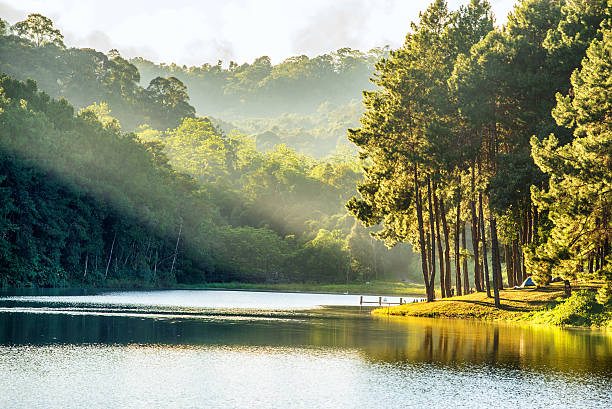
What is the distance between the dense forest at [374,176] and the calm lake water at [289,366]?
42.2 feet

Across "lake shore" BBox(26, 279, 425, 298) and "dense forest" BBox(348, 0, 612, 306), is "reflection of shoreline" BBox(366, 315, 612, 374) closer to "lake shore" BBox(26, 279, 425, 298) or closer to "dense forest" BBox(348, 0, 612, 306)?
"dense forest" BBox(348, 0, 612, 306)

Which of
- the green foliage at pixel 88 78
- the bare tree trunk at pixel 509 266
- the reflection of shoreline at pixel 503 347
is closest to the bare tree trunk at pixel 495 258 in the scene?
the reflection of shoreline at pixel 503 347

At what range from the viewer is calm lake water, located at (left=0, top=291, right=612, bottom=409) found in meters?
18.5

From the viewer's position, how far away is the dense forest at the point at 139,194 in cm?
8581

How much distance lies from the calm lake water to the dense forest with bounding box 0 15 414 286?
47251 mm

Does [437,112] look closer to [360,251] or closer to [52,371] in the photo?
[52,371]

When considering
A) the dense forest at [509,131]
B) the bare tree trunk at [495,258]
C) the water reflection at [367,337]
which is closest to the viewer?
the water reflection at [367,337]

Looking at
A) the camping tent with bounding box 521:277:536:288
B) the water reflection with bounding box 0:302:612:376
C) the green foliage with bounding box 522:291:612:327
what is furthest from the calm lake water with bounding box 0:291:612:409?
the camping tent with bounding box 521:277:536:288

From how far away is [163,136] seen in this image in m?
186

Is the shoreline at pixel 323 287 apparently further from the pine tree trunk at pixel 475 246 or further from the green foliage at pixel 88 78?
the green foliage at pixel 88 78

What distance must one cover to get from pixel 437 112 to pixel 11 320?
3292 cm

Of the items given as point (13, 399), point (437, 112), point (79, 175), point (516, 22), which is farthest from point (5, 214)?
point (13, 399)

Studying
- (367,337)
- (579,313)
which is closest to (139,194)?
(579,313)

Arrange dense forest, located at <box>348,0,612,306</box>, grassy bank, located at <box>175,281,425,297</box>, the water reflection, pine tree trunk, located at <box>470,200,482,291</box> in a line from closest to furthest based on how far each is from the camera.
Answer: the water reflection → dense forest, located at <box>348,0,612,306</box> → pine tree trunk, located at <box>470,200,482,291</box> → grassy bank, located at <box>175,281,425,297</box>
